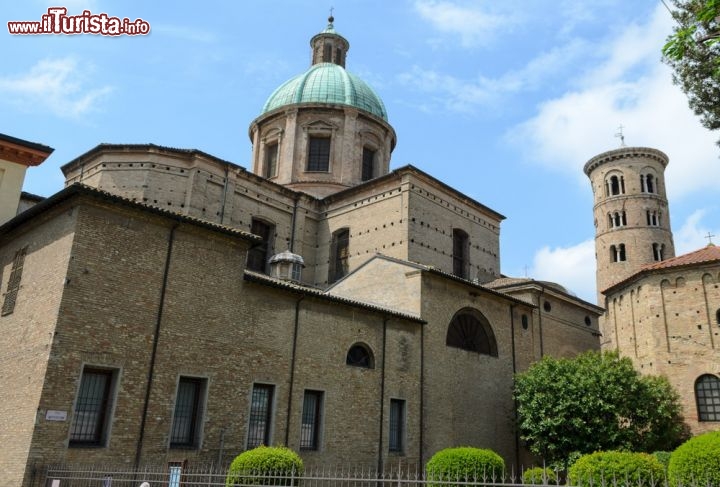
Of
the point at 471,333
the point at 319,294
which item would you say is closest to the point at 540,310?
the point at 471,333

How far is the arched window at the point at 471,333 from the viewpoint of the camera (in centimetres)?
1942

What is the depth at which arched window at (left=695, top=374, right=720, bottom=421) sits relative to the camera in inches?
813

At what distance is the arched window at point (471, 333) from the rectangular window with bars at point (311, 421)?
5393mm

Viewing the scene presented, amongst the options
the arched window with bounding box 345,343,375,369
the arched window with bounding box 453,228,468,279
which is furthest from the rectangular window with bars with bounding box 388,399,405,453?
the arched window with bounding box 453,228,468,279

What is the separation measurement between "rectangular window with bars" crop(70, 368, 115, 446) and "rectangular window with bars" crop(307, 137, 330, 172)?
1784cm

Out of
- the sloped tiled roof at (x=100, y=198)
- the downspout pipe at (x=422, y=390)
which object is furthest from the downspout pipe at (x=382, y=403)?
the sloped tiled roof at (x=100, y=198)

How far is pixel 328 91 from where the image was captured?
95.7 feet

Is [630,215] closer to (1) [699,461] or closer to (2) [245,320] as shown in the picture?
(1) [699,461]

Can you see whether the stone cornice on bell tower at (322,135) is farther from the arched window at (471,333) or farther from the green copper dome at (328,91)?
the arched window at (471,333)

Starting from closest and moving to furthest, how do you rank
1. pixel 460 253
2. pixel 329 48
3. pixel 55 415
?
1. pixel 55 415
2. pixel 460 253
3. pixel 329 48

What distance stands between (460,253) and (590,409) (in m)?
9.98

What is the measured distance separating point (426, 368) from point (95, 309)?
9712 mm

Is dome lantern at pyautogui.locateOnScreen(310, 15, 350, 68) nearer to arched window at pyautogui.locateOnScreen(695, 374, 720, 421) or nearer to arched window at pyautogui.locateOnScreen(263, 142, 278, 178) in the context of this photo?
arched window at pyautogui.locateOnScreen(263, 142, 278, 178)

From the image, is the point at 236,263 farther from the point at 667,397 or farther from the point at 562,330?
the point at 562,330
